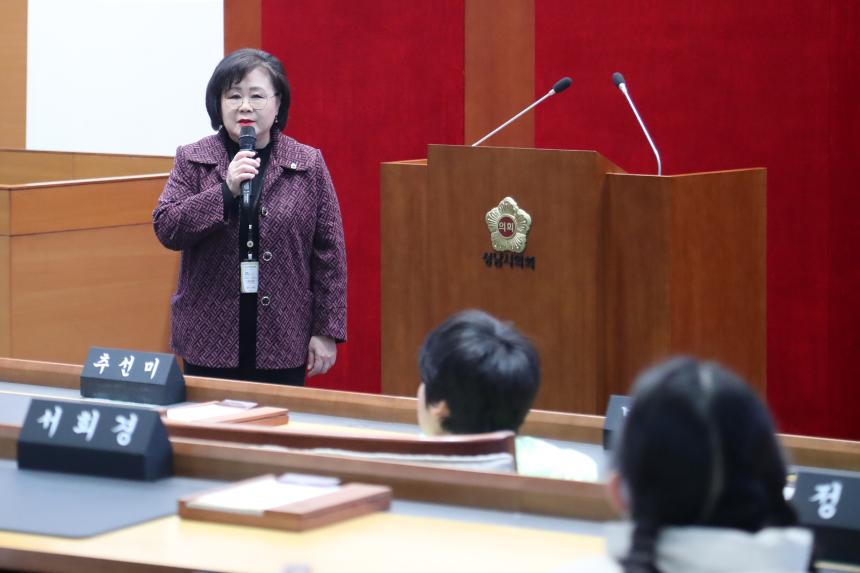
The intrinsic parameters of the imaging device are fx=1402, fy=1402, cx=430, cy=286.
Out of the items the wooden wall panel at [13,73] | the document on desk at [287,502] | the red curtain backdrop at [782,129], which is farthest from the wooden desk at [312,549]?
the wooden wall panel at [13,73]

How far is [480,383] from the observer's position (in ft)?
7.18

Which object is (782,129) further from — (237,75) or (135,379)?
(135,379)

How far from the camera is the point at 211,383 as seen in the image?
117 inches

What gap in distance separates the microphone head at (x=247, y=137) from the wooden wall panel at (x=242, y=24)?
2620 mm

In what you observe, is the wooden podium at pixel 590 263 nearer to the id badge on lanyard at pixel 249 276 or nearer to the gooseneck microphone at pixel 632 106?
the gooseneck microphone at pixel 632 106

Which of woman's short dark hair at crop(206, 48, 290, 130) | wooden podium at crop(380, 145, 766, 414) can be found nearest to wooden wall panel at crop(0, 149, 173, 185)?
wooden podium at crop(380, 145, 766, 414)

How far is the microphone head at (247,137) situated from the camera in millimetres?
3580

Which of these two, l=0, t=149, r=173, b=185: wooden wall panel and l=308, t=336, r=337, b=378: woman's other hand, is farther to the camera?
l=0, t=149, r=173, b=185: wooden wall panel

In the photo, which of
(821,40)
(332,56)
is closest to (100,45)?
(332,56)

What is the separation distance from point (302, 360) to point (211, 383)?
0.76 m

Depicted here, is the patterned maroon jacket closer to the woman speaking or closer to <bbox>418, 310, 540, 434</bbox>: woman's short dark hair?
A: the woman speaking

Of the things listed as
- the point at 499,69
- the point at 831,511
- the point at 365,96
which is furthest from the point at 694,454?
the point at 365,96

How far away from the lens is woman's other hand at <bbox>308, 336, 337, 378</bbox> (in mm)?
3770

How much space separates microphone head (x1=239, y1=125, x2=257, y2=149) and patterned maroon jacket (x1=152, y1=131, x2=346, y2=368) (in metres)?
0.12
